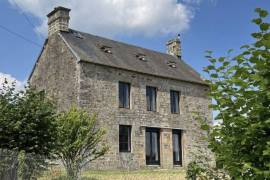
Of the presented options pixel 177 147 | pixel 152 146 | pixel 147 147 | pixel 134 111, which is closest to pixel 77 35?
pixel 134 111

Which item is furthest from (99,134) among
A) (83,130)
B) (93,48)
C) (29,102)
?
(93,48)

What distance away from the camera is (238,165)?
3234 mm

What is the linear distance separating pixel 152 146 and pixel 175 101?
3.86 meters

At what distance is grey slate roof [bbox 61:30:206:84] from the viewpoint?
73.5 feet

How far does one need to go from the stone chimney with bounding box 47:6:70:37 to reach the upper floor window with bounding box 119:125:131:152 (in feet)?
24.5

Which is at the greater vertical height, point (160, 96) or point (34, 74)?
point (34, 74)

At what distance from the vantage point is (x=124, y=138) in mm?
22453

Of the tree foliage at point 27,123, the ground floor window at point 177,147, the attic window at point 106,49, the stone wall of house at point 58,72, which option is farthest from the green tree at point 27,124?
the ground floor window at point 177,147

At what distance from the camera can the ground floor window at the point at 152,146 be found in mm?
23531

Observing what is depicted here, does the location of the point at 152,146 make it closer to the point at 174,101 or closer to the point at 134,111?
the point at 134,111

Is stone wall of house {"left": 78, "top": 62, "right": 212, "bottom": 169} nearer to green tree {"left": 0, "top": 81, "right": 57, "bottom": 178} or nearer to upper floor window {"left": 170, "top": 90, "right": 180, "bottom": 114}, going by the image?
upper floor window {"left": 170, "top": 90, "right": 180, "bottom": 114}

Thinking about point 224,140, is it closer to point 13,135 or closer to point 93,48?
point 13,135

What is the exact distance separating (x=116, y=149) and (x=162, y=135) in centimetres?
389

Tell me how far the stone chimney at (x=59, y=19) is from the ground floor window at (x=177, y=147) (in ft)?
33.6
